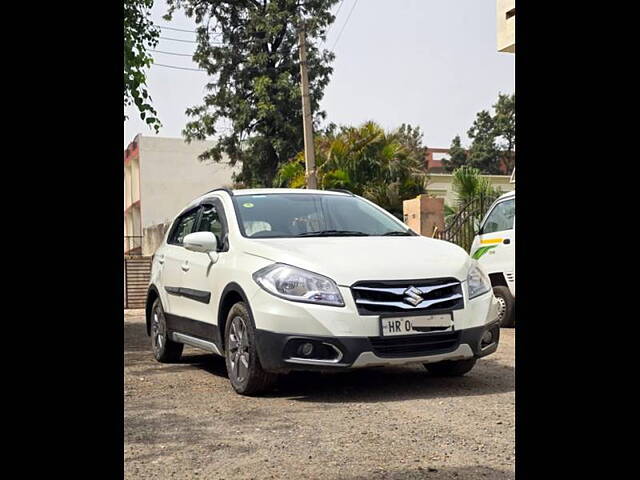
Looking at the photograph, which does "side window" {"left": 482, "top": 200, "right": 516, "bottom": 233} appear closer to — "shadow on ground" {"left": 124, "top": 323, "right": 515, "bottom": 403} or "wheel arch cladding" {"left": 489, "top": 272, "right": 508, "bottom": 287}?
"wheel arch cladding" {"left": 489, "top": 272, "right": 508, "bottom": 287}

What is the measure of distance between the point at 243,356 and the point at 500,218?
571cm

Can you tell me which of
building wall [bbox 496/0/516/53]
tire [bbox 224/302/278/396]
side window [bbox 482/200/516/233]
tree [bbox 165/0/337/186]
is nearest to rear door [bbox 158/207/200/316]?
tire [bbox 224/302/278/396]

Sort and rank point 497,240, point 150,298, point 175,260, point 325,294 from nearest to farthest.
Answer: point 325,294 < point 175,260 < point 150,298 < point 497,240

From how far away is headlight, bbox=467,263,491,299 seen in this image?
6.03 metres

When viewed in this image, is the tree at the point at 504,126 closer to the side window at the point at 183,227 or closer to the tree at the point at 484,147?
the tree at the point at 484,147

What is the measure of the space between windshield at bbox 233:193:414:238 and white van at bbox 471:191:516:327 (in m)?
3.74

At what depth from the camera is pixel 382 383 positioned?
644 centimetres

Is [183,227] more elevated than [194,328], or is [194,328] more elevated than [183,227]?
[183,227]

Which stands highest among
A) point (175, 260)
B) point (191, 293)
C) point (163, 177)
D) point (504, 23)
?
point (504, 23)

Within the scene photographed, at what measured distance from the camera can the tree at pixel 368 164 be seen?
840 inches

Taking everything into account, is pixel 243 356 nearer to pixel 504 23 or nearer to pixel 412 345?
pixel 412 345

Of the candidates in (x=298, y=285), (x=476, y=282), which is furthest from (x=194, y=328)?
(x=476, y=282)

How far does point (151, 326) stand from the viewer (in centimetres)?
834
